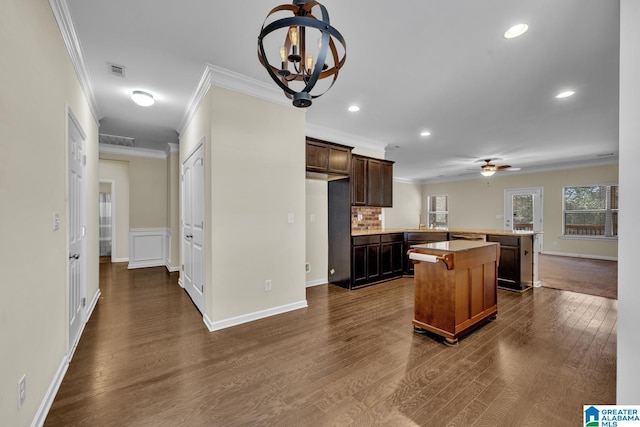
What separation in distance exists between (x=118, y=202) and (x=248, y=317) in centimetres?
561

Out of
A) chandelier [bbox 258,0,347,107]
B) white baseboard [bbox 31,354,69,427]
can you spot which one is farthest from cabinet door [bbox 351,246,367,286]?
white baseboard [bbox 31,354,69,427]

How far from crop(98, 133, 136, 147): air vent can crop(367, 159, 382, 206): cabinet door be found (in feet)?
15.0

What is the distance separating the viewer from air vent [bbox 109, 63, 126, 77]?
2.74 meters

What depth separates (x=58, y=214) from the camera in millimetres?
2014

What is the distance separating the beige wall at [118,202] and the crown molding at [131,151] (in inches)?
29.9

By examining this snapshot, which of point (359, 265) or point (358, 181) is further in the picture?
point (358, 181)

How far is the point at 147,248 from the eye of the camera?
6164 millimetres

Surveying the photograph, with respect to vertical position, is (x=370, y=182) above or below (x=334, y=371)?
above

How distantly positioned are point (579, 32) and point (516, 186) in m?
7.93

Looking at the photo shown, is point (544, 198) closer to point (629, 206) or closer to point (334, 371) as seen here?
point (629, 206)

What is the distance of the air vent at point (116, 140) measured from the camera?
5095mm

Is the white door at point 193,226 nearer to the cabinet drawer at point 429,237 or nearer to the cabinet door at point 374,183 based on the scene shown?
the cabinet door at point 374,183

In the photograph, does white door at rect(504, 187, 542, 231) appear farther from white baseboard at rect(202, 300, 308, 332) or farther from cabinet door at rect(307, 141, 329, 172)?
white baseboard at rect(202, 300, 308, 332)

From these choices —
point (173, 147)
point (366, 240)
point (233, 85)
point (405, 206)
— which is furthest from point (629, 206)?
point (405, 206)
